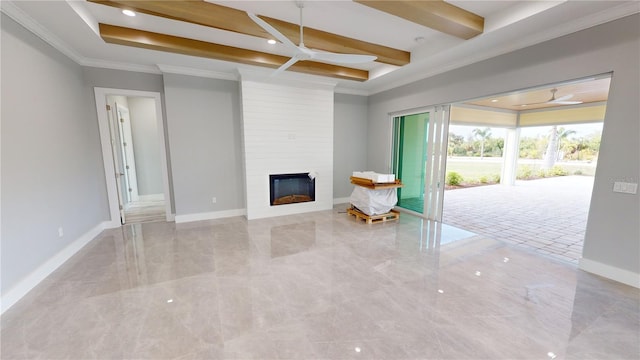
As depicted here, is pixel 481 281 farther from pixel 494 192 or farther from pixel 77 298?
pixel 494 192

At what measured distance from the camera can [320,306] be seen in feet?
7.05

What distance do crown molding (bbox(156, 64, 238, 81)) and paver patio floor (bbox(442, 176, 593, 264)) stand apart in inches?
196

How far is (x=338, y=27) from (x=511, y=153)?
8822mm

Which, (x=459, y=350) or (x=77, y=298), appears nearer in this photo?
(x=459, y=350)

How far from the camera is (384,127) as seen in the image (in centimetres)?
565

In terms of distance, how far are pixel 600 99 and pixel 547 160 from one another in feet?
10.5

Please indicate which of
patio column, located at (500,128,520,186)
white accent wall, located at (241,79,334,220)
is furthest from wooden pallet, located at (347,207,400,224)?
patio column, located at (500,128,520,186)

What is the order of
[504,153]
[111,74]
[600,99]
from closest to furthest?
[111,74] → [600,99] → [504,153]

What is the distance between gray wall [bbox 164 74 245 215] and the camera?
4340 mm

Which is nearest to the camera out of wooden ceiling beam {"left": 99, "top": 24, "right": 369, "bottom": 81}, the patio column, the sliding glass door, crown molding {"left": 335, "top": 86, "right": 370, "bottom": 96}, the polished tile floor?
the polished tile floor

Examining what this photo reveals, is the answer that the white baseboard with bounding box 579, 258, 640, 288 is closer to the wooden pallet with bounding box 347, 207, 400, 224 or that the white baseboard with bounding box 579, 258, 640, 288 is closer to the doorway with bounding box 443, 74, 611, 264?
the doorway with bounding box 443, 74, 611, 264

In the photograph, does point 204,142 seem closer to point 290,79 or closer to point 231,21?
point 290,79

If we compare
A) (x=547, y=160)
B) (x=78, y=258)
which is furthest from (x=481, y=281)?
(x=547, y=160)

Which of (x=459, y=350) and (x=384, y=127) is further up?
(x=384, y=127)
